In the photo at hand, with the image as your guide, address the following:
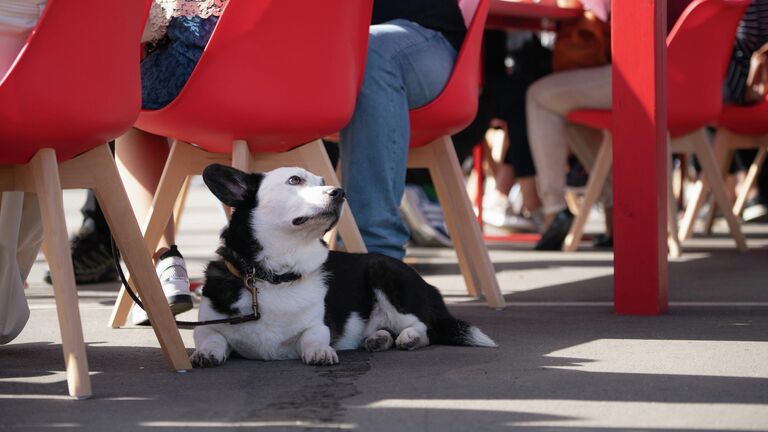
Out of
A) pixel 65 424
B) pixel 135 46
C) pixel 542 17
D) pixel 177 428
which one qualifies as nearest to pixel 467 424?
pixel 177 428

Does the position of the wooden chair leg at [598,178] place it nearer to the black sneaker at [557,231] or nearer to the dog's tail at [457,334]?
the black sneaker at [557,231]

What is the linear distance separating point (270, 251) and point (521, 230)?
463 centimetres

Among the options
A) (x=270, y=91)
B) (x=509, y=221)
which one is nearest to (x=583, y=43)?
(x=509, y=221)

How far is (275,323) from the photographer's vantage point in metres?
2.74

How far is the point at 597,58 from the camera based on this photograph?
5539 mm

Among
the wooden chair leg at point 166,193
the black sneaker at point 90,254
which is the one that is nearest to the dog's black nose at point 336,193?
the wooden chair leg at point 166,193

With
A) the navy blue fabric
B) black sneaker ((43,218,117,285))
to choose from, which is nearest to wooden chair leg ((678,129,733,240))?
black sneaker ((43,218,117,285))

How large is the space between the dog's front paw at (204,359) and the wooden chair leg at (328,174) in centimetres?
71

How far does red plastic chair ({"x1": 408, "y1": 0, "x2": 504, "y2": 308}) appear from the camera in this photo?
12.2 ft

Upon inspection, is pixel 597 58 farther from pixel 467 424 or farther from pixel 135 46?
pixel 467 424

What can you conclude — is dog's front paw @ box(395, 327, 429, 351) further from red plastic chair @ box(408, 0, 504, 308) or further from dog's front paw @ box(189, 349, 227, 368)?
red plastic chair @ box(408, 0, 504, 308)

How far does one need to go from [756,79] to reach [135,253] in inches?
170

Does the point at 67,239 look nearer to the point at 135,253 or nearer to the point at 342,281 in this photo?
the point at 135,253

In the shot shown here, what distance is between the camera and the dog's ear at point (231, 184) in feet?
8.96
